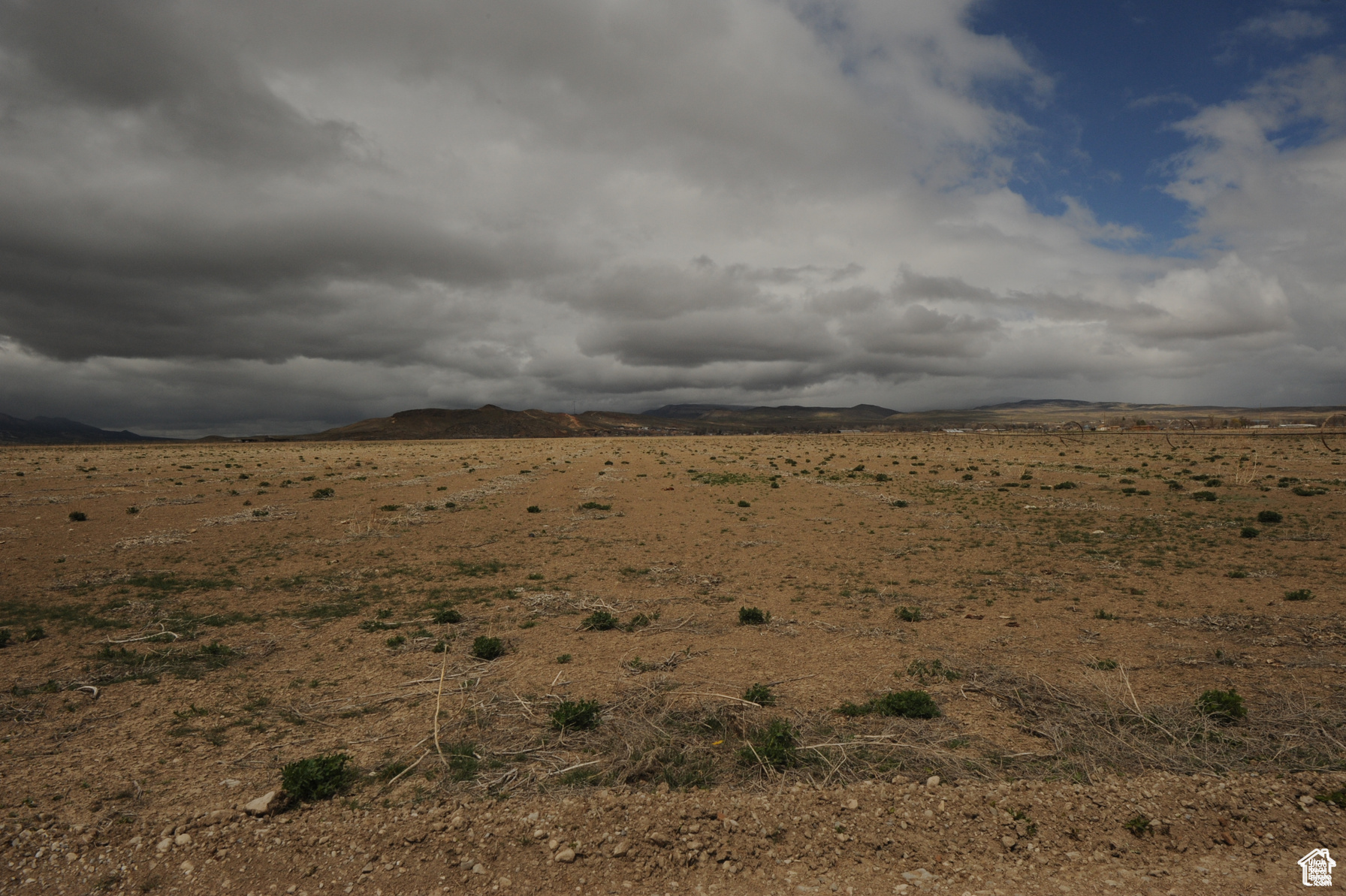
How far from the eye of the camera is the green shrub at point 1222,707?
24.7ft

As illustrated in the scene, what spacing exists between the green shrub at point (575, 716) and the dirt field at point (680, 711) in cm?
5

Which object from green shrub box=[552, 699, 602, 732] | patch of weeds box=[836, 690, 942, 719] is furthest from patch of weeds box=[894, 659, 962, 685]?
green shrub box=[552, 699, 602, 732]

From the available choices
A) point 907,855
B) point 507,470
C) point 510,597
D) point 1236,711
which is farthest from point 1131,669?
point 507,470

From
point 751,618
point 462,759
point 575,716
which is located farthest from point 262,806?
point 751,618

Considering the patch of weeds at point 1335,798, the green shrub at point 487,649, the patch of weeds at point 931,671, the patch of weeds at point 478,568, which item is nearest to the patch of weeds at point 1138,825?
the patch of weeds at point 1335,798

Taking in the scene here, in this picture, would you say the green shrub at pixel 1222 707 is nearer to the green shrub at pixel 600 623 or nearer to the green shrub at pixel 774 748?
the green shrub at pixel 774 748

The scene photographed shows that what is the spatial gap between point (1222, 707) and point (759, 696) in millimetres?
6061

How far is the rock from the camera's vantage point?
6.18 metres

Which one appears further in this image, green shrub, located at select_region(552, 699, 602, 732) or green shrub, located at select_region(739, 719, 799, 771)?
green shrub, located at select_region(552, 699, 602, 732)

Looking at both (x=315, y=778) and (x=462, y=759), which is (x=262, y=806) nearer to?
(x=315, y=778)

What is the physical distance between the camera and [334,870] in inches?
219

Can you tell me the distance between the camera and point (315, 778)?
21.3 feet

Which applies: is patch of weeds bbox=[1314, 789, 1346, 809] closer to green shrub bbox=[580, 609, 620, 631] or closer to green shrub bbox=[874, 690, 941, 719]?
green shrub bbox=[874, 690, 941, 719]

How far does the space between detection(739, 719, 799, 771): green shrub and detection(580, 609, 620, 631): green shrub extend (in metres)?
5.59
